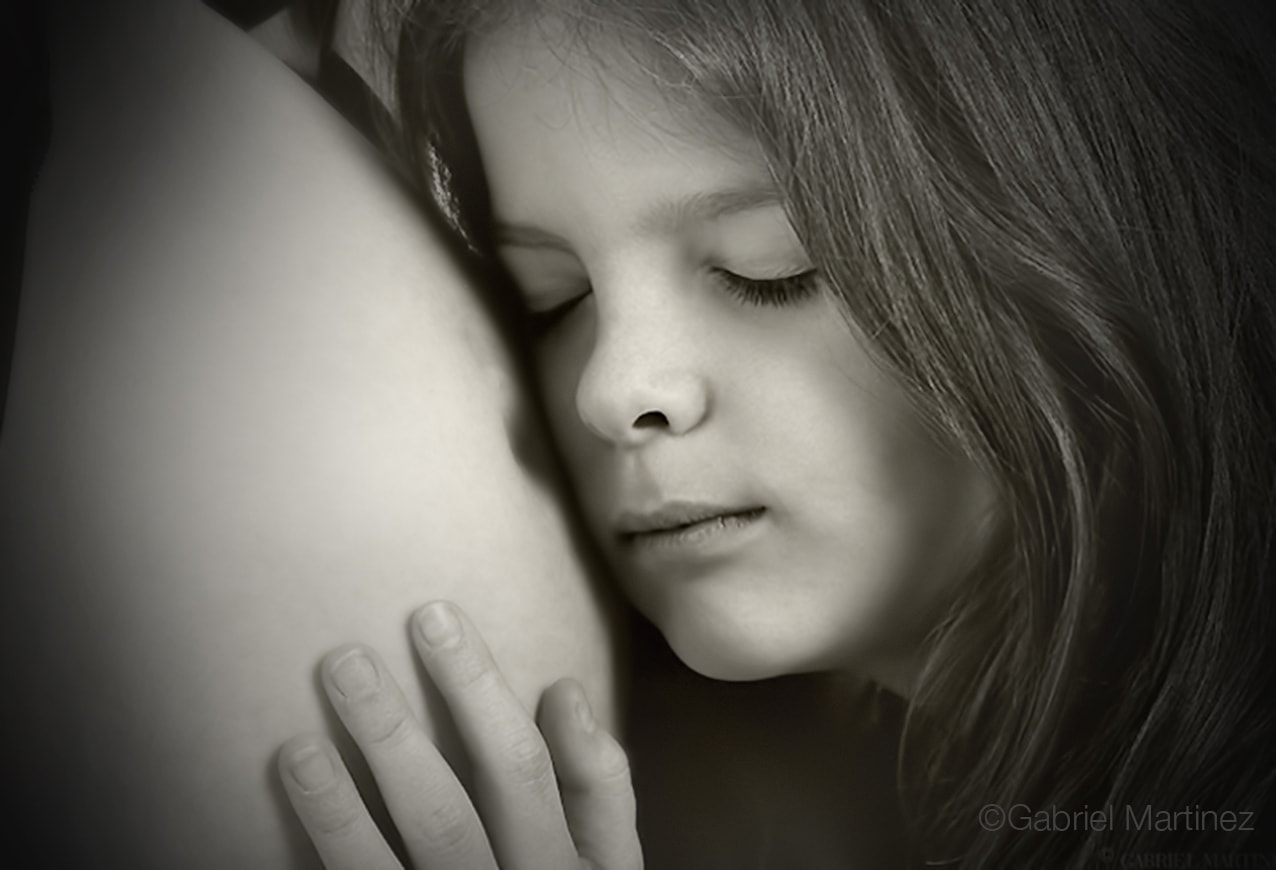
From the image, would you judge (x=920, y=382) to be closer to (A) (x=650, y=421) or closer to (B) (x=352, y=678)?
(A) (x=650, y=421)

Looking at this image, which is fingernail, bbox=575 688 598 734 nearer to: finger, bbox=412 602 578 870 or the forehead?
finger, bbox=412 602 578 870

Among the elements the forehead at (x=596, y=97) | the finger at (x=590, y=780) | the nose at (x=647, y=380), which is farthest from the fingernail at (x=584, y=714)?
the forehead at (x=596, y=97)

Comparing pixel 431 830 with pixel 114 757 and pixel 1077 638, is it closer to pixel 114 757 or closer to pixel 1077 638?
pixel 114 757

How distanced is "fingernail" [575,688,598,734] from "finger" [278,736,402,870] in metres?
0.08

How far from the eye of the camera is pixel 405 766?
396 millimetres

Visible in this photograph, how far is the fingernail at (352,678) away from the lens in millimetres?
390

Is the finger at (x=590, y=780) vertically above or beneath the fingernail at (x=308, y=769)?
beneath

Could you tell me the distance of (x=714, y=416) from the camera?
0.43 m

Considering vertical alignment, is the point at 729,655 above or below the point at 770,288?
below

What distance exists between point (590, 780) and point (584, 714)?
0.09 feet

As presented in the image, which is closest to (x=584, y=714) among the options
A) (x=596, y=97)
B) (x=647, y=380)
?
(x=647, y=380)

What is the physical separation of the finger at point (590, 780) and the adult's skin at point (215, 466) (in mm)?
16

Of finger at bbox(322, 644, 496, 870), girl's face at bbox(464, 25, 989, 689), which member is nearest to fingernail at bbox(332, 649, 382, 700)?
finger at bbox(322, 644, 496, 870)

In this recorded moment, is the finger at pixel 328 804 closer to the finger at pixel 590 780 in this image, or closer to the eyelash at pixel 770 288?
the finger at pixel 590 780
